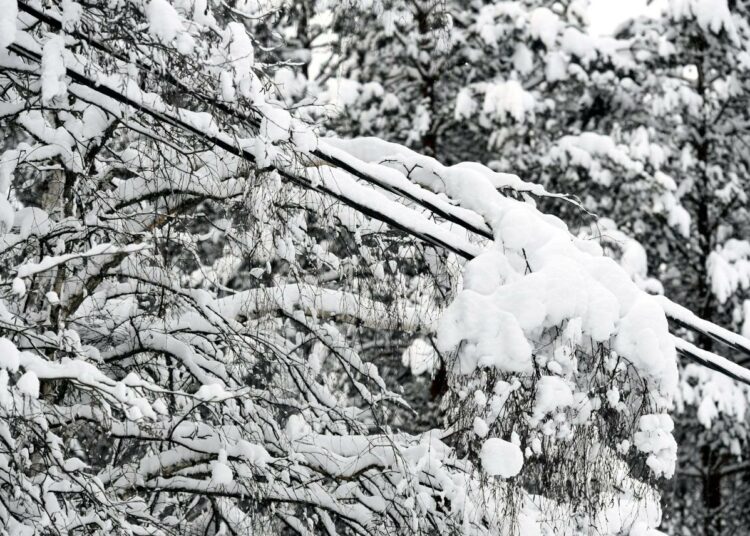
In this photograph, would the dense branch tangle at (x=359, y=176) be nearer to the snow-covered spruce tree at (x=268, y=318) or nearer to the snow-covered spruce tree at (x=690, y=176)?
the snow-covered spruce tree at (x=268, y=318)

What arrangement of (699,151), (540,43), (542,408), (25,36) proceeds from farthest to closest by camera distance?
(699,151), (540,43), (25,36), (542,408)

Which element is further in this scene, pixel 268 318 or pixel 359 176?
pixel 268 318

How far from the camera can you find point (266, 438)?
172 inches

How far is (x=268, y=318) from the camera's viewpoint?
438cm

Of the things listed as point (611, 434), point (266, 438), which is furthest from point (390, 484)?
point (611, 434)

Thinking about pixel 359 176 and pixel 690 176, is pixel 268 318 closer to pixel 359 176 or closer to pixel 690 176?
pixel 359 176

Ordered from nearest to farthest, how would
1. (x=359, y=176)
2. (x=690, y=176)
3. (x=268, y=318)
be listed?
(x=359, y=176)
(x=268, y=318)
(x=690, y=176)

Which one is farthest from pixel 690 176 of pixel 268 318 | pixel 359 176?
pixel 359 176

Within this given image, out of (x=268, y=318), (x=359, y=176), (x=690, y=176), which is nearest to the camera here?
(x=359, y=176)

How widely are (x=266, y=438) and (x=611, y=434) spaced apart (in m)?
1.86

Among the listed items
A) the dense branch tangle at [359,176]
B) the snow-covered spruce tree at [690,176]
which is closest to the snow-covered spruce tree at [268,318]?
the dense branch tangle at [359,176]

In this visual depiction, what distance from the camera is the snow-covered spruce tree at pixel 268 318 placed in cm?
302

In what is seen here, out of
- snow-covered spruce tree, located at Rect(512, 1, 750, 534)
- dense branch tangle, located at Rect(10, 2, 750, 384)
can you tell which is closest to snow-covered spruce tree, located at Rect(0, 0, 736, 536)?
dense branch tangle, located at Rect(10, 2, 750, 384)

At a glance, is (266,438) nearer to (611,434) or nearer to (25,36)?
(611,434)
